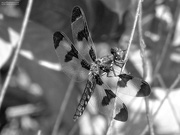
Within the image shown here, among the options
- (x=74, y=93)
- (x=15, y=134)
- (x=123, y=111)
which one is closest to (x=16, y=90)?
(x=15, y=134)

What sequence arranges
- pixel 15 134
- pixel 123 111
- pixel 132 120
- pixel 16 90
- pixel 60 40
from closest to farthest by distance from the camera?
1. pixel 123 111
2. pixel 60 40
3. pixel 132 120
4. pixel 15 134
5. pixel 16 90

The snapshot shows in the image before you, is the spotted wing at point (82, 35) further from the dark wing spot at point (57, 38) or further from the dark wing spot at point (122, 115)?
the dark wing spot at point (122, 115)

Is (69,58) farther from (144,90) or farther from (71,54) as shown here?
(144,90)

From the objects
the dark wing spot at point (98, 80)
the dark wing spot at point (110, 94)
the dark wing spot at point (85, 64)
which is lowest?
the dark wing spot at point (110, 94)

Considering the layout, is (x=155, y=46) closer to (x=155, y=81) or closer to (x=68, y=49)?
(x=155, y=81)

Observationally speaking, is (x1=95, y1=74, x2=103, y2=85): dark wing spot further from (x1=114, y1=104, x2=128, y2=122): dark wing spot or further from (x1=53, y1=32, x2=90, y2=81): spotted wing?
(x1=114, y1=104, x2=128, y2=122): dark wing spot

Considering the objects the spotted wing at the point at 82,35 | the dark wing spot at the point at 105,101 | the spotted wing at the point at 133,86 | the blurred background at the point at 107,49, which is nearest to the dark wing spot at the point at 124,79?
the spotted wing at the point at 133,86

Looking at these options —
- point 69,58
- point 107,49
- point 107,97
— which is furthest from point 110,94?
point 107,49
